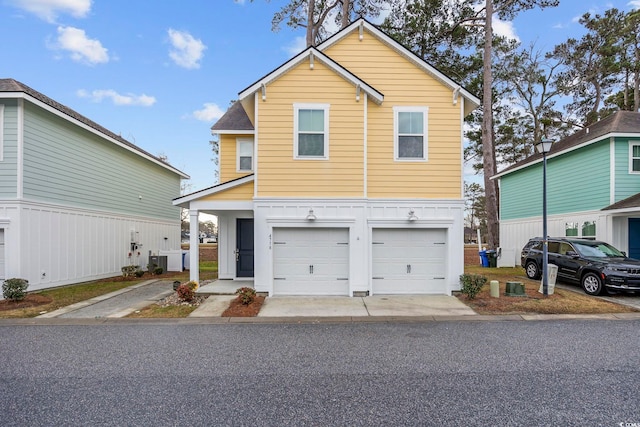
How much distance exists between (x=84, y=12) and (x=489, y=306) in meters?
18.0

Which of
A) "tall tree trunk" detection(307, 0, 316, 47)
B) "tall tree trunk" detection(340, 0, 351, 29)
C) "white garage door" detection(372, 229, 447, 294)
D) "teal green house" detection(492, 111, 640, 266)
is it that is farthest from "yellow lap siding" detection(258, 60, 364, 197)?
"tall tree trunk" detection(307, 0, 316, 47)

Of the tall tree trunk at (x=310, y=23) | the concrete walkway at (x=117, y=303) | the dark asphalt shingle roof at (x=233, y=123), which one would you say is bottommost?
the concrete walkway at (x=117, y=303)

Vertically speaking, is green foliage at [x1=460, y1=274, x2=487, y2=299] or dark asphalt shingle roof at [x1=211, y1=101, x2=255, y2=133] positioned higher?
dark asphalt shingle roof at [x1=211, y1=101, x2=255, y2=133]

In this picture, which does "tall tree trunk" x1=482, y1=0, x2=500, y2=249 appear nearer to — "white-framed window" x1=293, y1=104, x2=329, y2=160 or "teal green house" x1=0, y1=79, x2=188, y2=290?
"white-framed window" x1=293, y1=104, x2=329, y2=160

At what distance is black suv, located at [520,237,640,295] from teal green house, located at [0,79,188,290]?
1703cm

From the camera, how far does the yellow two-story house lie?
1023 centimetres

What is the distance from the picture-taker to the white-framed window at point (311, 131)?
10.2 m

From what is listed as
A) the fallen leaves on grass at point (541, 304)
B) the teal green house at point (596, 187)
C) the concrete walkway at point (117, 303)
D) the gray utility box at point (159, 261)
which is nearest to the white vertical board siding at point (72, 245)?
the gray utility box at point (159, 261)

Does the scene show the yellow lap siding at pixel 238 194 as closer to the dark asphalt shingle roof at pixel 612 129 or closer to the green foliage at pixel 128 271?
the green foliage at pixel 128 271

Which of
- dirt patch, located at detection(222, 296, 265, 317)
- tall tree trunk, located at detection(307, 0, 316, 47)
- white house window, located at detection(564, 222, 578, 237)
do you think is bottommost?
dirt patch, located at detection(222, 296, 265, 317)

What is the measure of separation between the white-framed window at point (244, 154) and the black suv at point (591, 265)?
1144 cm

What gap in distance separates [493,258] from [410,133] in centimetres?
1092

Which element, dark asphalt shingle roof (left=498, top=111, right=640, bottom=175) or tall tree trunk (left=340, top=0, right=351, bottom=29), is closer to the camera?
dark asphalt shingle roof (left=498, top=111, right=640, bottom=175)

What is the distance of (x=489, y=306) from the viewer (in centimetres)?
898
